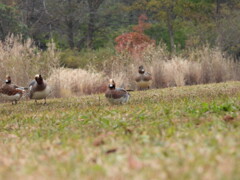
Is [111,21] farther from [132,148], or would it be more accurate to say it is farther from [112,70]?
[132,148]

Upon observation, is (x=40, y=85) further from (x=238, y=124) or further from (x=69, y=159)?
(x=69, y=159)

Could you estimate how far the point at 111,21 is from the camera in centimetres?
3500

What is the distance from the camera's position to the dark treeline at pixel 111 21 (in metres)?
27.9

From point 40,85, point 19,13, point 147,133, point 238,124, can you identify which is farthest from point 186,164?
point 19,13

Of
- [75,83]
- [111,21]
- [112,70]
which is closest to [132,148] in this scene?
[75,83]

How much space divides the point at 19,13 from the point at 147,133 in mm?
25056

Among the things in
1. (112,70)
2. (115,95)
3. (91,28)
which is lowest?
(115,95)

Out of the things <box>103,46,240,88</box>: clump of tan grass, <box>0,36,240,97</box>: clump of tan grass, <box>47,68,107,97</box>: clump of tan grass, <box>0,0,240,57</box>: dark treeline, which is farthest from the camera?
<box>0,0,240,57</box>: dark treeline

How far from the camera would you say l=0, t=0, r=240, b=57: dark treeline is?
27.9m

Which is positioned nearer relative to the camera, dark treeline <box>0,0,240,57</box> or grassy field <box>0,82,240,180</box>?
grassy field <box>0,82,240,180</box>

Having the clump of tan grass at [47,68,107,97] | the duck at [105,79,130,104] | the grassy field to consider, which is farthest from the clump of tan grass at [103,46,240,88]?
the grassy field

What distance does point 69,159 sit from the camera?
131 inches

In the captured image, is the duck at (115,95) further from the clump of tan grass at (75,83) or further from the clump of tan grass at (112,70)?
the clump of tan grass at (75,83)

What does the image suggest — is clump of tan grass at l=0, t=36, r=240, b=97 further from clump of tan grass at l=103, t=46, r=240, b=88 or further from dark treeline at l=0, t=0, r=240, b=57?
dark treeline at l=0, t=0, r=240, b=57
